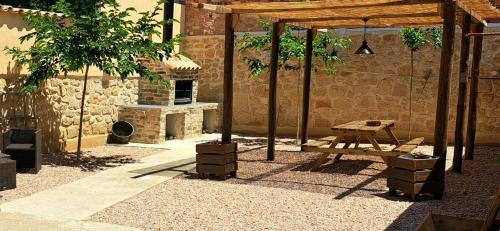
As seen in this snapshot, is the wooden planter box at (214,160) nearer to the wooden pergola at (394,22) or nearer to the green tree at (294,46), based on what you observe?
the wooden pergola at (394,22)

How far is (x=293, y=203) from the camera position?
6.84 m

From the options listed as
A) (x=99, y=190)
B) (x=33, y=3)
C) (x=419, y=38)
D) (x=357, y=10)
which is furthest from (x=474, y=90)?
(x=33, y=3)

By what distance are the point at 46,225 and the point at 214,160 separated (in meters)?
3.07

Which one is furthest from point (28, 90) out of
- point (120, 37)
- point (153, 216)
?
point (153, 216)

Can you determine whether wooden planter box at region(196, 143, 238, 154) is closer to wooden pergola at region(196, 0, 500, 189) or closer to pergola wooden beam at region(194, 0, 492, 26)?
wooden pergola at region(196, 0, 500, 189)

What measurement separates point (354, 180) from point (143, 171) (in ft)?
11.2

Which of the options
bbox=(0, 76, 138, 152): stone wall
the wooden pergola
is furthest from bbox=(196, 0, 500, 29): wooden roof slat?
bbox=(0, 76, 138, 152): stone wall

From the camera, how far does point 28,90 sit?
922 cm

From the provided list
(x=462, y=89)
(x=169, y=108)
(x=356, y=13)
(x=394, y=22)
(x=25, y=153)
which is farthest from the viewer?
(x=169, y=108)

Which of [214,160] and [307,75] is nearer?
[214,160]

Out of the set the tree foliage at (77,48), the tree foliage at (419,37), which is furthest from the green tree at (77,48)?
the tree foliage at (419,37)

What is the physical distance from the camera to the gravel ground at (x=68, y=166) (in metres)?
7.62

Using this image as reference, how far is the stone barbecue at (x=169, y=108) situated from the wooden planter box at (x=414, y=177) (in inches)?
257

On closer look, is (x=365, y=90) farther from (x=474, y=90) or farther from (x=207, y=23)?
(x=207, y=23)
